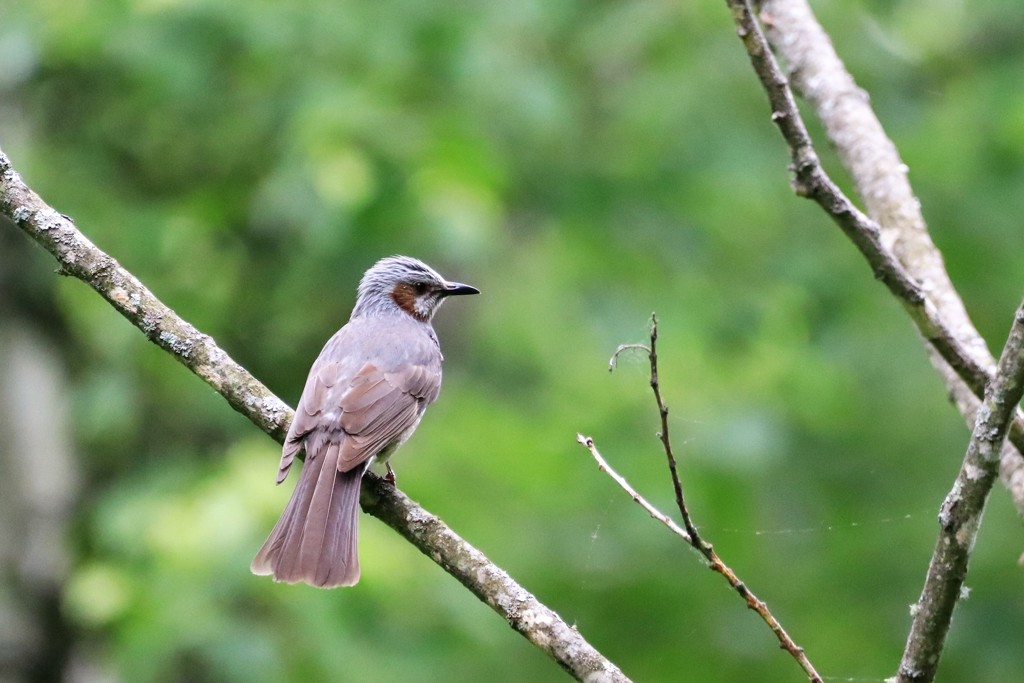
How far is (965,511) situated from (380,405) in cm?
275

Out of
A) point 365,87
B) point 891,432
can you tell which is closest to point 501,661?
point 891,432

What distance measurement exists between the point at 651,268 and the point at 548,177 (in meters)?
0.97

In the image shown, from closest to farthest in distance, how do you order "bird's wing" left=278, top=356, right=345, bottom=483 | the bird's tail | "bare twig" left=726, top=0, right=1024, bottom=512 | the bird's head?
"bare twig" left=726, top=0, right=1024, bottom=512, the bird's tail, "bird's wing" left=278, top=356, right=345, bottom=483, the bird's head

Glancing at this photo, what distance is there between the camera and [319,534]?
3.94 meters

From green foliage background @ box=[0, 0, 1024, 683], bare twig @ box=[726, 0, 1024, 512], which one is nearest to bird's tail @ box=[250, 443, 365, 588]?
bare twig @ box=[726, 0, 1024, 512]

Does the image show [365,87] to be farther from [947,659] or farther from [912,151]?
[947,659]

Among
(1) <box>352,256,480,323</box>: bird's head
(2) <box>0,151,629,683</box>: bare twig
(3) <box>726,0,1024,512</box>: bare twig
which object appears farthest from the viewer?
(1) <box>352,256,480,323</box>: bird's head

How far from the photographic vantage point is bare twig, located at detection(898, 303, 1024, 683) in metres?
2.44

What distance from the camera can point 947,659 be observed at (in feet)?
26.5

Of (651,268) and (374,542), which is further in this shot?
(651,268)

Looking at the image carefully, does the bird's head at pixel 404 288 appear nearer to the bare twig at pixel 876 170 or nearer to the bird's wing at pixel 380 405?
the bird's wing at pixel 380 405

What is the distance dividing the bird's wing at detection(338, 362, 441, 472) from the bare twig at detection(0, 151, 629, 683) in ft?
1.46

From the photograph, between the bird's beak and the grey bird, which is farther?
the bird's beak

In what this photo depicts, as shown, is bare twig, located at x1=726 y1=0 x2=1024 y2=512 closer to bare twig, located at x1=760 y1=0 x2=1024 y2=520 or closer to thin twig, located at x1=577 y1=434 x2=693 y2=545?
bare twig, located at x1=760 y1=0 x2=1024 y2=520
